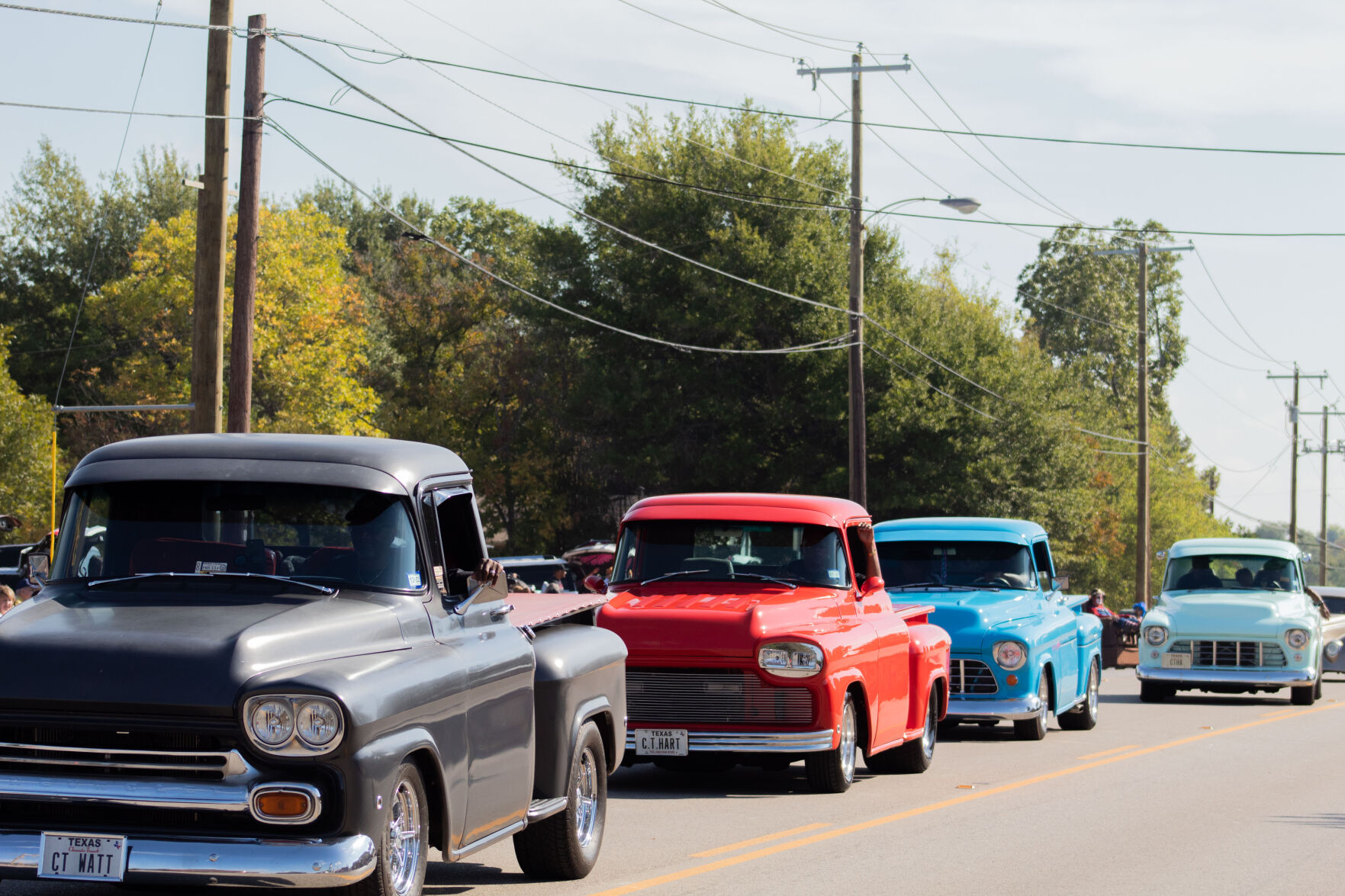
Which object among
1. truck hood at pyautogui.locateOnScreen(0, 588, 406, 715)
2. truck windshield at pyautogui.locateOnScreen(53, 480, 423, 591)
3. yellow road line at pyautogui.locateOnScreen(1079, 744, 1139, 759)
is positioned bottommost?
yellow road line at pyautogui.locateOnScreen(1079, 744, 1139, 759)

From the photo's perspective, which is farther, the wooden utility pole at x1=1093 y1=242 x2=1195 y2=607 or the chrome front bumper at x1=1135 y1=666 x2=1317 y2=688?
the wooden utility pole at x1=1093 y1=242 x2=1195 y2=607

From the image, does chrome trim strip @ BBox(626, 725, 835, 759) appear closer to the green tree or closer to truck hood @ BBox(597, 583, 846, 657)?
truck hood @ BBox(597, 583, 846, 657)

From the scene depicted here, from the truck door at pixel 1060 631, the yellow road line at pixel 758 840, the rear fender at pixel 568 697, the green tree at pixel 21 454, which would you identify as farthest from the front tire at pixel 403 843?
the green tree at pixel 21 454

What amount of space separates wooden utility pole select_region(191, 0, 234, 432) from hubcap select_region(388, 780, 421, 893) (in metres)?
13.0

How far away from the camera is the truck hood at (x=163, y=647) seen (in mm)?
6082

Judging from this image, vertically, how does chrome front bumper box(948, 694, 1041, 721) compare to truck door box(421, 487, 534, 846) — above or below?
below

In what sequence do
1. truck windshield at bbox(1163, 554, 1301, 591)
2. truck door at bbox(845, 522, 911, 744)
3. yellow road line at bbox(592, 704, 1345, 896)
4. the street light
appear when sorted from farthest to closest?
the street light → truck windshield at bbox(1163, 554, 1301, 591) → truck door at bbox(845, 522, 911, 744) → yellow road line at bbox(592, 704, 1345, 896)

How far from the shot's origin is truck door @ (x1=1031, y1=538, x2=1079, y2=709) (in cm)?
1762

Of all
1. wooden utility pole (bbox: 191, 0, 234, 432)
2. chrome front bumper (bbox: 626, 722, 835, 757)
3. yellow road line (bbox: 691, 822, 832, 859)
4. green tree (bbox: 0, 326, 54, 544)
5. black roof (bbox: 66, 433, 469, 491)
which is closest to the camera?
black roof (bbox: 66, 433, 469, 491)

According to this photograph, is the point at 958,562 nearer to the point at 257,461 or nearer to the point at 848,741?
the point at 848,741

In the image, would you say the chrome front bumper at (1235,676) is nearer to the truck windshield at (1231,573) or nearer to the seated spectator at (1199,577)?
the truck windshield at (1231,573)

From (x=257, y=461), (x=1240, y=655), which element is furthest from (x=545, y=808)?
(x=1240, y=655)

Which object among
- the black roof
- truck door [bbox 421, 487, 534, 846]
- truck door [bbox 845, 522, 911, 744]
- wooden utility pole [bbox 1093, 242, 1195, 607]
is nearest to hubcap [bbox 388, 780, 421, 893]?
truck door [bbox 421, 487, 534, 846]

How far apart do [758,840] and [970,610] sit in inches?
272
